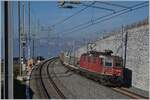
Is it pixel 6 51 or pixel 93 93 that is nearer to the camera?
pixel 6 51

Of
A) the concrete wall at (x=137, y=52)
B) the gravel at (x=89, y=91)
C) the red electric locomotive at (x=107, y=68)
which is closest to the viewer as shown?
the gravel at (x=89, y=91)

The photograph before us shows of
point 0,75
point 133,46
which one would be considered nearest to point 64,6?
point 0,75

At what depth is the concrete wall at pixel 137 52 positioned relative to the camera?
12.5m

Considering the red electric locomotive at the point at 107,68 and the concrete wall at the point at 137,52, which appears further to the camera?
the red electric locomotive at the point at 107,68

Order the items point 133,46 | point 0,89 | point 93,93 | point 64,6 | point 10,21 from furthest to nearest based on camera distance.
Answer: point 133,46 → point 93,93 → point 64,6 → point 0,89 → point 10,21

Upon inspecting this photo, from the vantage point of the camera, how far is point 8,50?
1.69 meters

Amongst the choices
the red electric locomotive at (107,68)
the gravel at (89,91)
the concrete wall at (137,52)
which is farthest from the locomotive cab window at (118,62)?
the gravel at (89,91)

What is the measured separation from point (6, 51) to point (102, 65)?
12.5 m

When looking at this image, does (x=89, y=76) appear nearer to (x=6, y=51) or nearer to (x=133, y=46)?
(x=133, y=46)

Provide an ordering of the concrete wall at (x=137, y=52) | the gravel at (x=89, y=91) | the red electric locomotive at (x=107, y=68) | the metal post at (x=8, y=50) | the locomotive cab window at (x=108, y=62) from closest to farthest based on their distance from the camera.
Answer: the metal post at (x=8, y=50) → the gravel at (x=89, y=91) → the concrete wall at (x=137, y=52) → the red electric locomotive at (x=107, y=68) → the locomotive cab window at (x=108, y=62)

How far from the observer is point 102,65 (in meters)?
14.1

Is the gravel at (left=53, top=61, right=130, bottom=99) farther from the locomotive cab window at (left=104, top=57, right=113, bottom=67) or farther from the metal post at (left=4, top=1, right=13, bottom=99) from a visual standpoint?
the metal post at (left=4, top=1, right=13, bottom=99)

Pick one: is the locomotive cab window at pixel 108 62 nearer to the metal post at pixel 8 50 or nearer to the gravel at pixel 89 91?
the gravel at pixel 89 91

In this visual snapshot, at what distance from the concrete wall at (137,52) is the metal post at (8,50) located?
1074 cm
